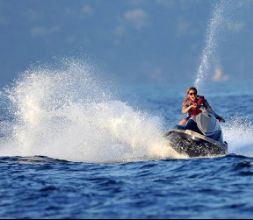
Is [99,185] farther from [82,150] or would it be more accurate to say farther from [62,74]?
[62,74]

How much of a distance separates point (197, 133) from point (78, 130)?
5.39 m

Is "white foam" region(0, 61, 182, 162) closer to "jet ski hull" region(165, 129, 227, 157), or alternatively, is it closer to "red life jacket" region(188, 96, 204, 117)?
"jet ski hull" region(165, 129, 227, 157)

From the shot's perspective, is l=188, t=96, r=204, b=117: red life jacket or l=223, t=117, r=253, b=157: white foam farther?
l=223, t=117, r=253, b=157: white foam

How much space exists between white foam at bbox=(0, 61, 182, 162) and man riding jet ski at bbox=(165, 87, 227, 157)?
390 millimetres

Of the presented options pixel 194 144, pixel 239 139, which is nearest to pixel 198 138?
pixel 194 144

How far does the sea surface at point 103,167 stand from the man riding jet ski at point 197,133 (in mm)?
334

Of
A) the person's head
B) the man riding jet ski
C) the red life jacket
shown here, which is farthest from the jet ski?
the person's head

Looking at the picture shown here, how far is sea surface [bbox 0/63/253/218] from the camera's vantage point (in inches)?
523

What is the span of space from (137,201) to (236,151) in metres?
10.9

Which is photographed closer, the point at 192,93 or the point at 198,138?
the point at 198,138

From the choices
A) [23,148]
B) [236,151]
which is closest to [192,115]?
[236,151]

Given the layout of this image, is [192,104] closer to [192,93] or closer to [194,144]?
[192,93]

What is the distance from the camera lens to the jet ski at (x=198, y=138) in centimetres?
2089

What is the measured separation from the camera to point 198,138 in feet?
68.5
